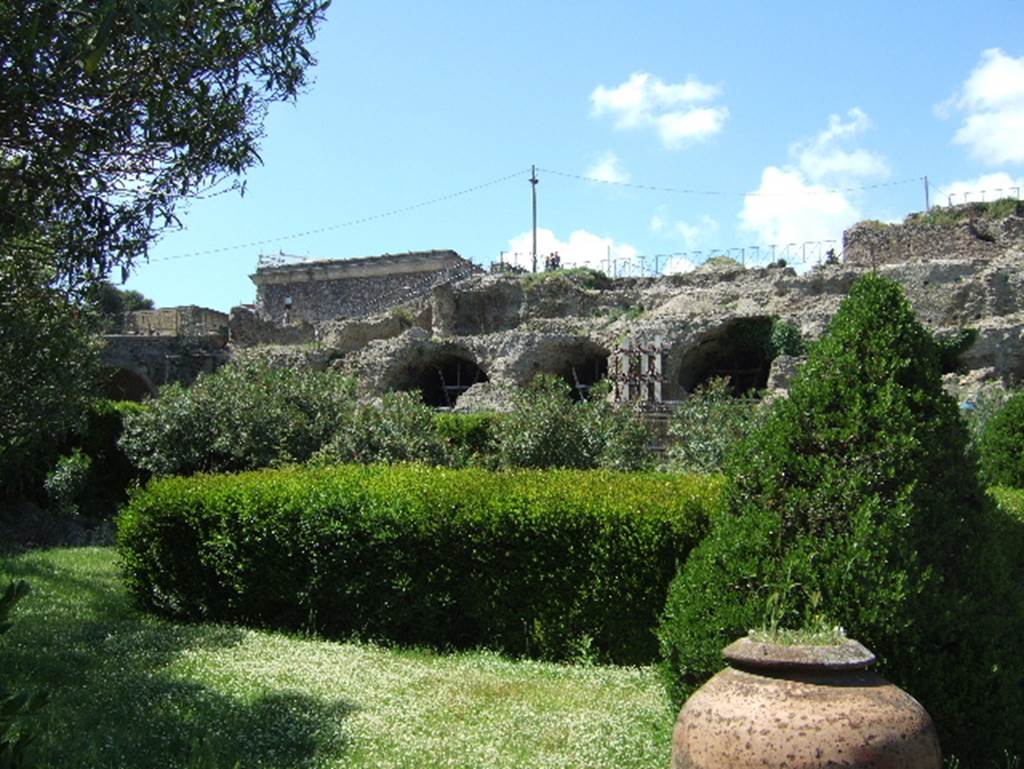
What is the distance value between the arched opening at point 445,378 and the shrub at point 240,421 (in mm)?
16165

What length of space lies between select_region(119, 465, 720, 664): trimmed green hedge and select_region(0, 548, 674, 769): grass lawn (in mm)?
303

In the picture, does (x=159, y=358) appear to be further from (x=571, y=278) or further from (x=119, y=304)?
(x=119, y=304)

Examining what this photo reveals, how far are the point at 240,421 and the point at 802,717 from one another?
1277 centimetres

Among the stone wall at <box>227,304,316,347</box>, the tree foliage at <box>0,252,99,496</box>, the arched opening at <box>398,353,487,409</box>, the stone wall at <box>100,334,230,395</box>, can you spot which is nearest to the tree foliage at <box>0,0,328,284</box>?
the tree foliage at <box>0,252,99,496</box>

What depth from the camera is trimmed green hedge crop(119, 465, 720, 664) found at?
6809 millimetres

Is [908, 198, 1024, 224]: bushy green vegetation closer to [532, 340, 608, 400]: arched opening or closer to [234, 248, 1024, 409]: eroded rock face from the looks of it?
[234, 248, 1024, 409]: eroded rock face

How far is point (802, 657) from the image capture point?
3463 mm

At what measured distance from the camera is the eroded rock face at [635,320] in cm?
2702

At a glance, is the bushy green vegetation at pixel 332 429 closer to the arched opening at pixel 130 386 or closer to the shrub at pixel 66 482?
the shrub at pixel 66 482

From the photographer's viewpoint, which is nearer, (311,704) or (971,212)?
(311,704)

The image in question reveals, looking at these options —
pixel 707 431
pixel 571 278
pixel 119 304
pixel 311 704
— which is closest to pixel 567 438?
pixel 707 431

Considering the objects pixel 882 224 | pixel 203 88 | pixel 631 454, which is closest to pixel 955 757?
pixel 203 88

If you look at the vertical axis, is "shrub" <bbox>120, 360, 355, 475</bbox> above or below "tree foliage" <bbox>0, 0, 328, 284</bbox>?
below

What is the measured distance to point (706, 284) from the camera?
3347 centimetres
